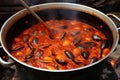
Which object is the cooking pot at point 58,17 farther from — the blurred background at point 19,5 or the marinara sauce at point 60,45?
the blurred background at point 19,5

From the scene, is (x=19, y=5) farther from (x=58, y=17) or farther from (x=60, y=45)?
(x=60, y=45)

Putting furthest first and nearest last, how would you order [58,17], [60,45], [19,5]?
[19,5] → [58,17] → [60,45]

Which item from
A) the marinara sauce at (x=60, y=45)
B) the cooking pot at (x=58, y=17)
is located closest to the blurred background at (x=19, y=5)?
the cooking pot at (x=58, y=17)

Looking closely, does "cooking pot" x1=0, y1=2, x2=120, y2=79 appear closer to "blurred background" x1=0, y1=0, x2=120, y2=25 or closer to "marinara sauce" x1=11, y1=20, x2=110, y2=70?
"marinara sauce" x1=11, y1=20, x2=110, y2=70

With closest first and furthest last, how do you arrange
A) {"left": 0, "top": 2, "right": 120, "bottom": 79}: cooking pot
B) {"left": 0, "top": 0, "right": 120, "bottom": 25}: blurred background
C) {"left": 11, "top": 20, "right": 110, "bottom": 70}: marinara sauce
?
{"left": 11, "top": 20, "right": 110, "bottom": 70}: marinara sauce, {"left": 0, "top": 2, "right": 120, "bottom": 79}: cooking pot, {"left": 0, "top": 0, "right": 120, "bottom": 25}: blurred background

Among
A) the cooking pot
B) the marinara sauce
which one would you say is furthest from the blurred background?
the marinara sauce

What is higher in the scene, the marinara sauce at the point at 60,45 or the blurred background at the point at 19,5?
the blurred background at the point at 19,5

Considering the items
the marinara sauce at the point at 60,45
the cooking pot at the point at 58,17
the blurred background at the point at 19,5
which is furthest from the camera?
the blurred background at the point at 19,5

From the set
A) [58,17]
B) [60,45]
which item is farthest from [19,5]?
[60,45]

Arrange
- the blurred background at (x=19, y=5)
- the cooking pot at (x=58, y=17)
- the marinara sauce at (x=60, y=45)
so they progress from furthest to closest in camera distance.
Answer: the blurred background at (x=19, y=5)
the cooking pot at (x=58, y=17)
the marinara sauce at (x=60, y=45)

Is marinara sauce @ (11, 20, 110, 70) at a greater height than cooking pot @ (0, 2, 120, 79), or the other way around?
cooking pot @ (0, 2, 120, 79)
